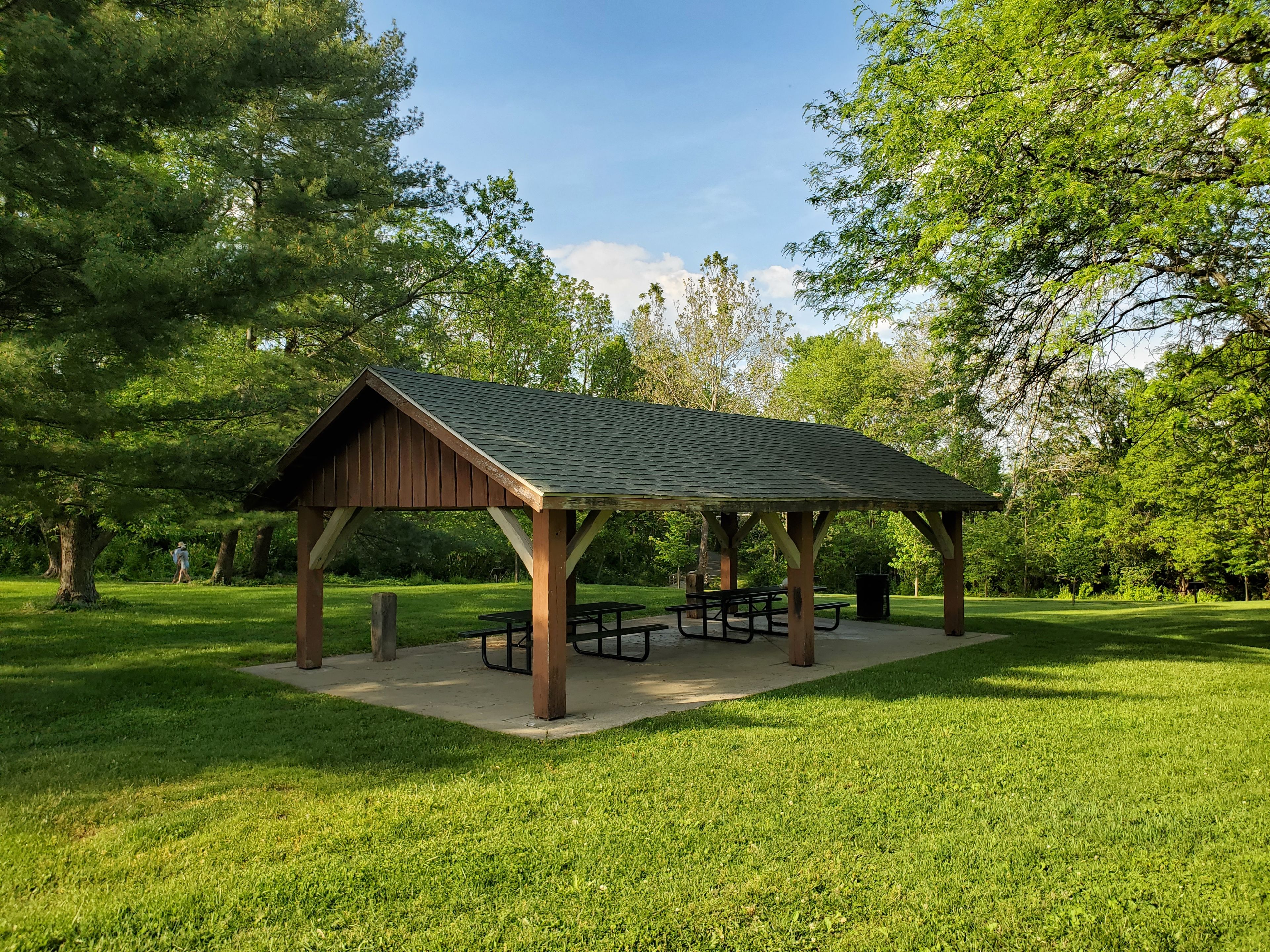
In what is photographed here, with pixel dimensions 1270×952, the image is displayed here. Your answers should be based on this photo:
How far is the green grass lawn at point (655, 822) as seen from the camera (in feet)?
12.2

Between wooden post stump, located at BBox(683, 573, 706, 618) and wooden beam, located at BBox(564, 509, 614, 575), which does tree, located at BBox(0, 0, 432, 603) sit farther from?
wooden post stump, located at BBox(683, 573, 706, 618)

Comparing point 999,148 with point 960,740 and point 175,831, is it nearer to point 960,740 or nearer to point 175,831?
point 960,740

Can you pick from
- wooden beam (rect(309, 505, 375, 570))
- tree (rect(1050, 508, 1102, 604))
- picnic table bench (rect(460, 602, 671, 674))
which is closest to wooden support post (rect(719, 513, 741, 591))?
picnic table bench (rect(460, 602, 671, 674))

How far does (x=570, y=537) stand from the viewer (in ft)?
28.6

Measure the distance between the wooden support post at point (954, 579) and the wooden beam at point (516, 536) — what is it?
802cm

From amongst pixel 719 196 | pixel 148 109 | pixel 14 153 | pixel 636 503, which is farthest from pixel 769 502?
pixel 719 196

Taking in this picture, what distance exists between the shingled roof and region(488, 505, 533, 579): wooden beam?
1.93ft

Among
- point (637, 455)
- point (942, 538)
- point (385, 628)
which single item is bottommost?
point (385, 628)

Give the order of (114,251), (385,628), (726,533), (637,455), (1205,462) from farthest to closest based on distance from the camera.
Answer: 1. (726,533)
2. (1205,462)
3. (385,628)
4. (637,455)
5. (114,251)

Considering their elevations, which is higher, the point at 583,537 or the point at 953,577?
the point at 583,537

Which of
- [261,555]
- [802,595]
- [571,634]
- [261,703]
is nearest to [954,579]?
[802,595]

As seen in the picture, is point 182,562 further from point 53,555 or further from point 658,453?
point 658,453

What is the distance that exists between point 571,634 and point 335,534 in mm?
3217

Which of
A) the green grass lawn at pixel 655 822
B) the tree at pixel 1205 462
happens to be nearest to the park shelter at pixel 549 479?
the green grass lawn at pixel 655 822
